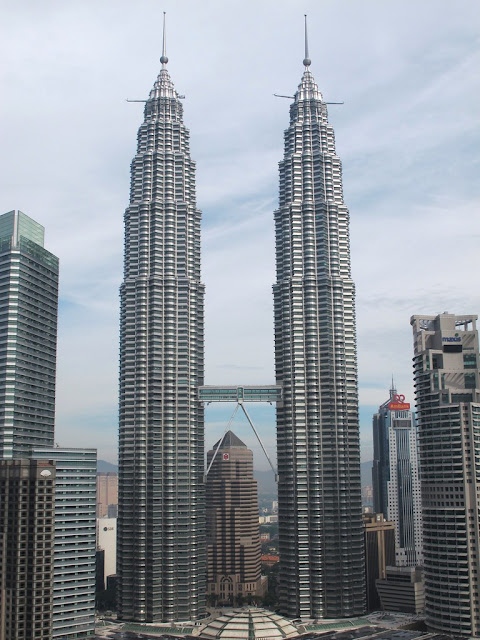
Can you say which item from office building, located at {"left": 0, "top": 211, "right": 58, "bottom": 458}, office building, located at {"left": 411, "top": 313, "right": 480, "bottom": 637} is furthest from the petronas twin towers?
office building, located at {"left": 411, "top": 313, "right": 480, "bottom": 637}

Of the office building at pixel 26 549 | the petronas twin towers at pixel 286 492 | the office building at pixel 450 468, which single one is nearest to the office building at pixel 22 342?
the petronas twin towers at pixel 286 492

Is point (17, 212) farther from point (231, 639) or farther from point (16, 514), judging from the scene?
point (231, 639)

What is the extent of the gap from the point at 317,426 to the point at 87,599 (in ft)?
220

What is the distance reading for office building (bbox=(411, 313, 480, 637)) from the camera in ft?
522

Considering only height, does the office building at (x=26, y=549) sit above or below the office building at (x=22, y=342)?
below

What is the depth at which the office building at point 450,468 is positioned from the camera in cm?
15912

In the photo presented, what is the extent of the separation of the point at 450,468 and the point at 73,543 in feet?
271

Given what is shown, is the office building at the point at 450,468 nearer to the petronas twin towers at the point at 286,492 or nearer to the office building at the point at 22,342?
the petronas twin towers at the point at 286,492

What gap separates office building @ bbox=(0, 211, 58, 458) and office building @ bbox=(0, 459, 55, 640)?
4693 centimetres

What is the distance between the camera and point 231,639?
152 m

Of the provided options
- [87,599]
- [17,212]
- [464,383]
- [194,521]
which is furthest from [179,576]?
[17,212]

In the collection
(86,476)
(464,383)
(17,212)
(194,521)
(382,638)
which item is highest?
(17,212)

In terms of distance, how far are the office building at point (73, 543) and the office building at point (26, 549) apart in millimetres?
34803

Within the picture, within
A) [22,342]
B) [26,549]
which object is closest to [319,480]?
[22,342]
